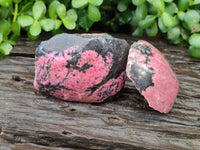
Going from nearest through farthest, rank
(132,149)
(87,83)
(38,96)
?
(132,149), (87,83), (38,96)

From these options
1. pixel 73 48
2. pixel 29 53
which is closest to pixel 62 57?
pixel 73 48

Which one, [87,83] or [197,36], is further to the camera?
[197,36]

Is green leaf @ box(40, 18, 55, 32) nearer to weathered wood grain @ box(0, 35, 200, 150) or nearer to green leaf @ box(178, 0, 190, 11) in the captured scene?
weathered wood grain @ box(0, 35, 200, 150)

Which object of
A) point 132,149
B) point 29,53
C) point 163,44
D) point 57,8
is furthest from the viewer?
point 163,44

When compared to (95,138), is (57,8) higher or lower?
higher

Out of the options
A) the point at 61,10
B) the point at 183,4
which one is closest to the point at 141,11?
the point at 183,4

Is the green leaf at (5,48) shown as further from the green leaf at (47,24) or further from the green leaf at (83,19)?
the green leaf at (83,19)

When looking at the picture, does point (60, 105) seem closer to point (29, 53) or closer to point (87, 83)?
point (87, 83)

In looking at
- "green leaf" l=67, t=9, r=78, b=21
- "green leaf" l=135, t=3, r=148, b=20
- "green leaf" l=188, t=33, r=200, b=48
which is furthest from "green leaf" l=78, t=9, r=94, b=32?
"green leaf" l=188, t=33, r=200, b=48
